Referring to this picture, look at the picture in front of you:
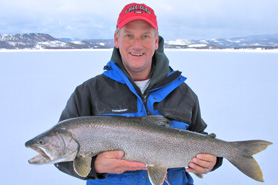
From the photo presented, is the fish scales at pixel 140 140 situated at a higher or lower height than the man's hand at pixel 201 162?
higher

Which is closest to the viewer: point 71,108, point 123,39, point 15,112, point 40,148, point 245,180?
point 40,148

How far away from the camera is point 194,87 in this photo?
10375 millimetres

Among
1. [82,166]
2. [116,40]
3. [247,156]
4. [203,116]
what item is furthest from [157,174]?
[203,116]

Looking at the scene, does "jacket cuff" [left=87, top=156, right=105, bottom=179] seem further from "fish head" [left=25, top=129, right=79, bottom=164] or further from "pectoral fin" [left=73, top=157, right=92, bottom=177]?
"fish head" [left=25, top=129, right=79, bottom=164]

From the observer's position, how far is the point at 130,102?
8.66 ft

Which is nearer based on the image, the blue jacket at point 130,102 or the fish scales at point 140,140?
the fish scales at point 140,140

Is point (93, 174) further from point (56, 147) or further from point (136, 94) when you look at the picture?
point (136, 94)

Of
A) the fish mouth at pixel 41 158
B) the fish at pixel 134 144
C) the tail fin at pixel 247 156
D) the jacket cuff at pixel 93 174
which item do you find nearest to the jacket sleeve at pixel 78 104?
the fish at pixel 134 144

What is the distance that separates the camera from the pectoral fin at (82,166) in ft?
7.50

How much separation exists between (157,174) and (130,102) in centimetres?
81

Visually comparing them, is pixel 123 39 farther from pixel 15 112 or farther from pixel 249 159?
pixel 15 112

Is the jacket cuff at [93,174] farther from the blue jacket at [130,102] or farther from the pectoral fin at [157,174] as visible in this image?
the pectoral fin at [157,174]

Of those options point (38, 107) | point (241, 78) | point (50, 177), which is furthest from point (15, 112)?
point (241, 78)

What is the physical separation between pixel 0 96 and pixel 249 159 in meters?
8.94
